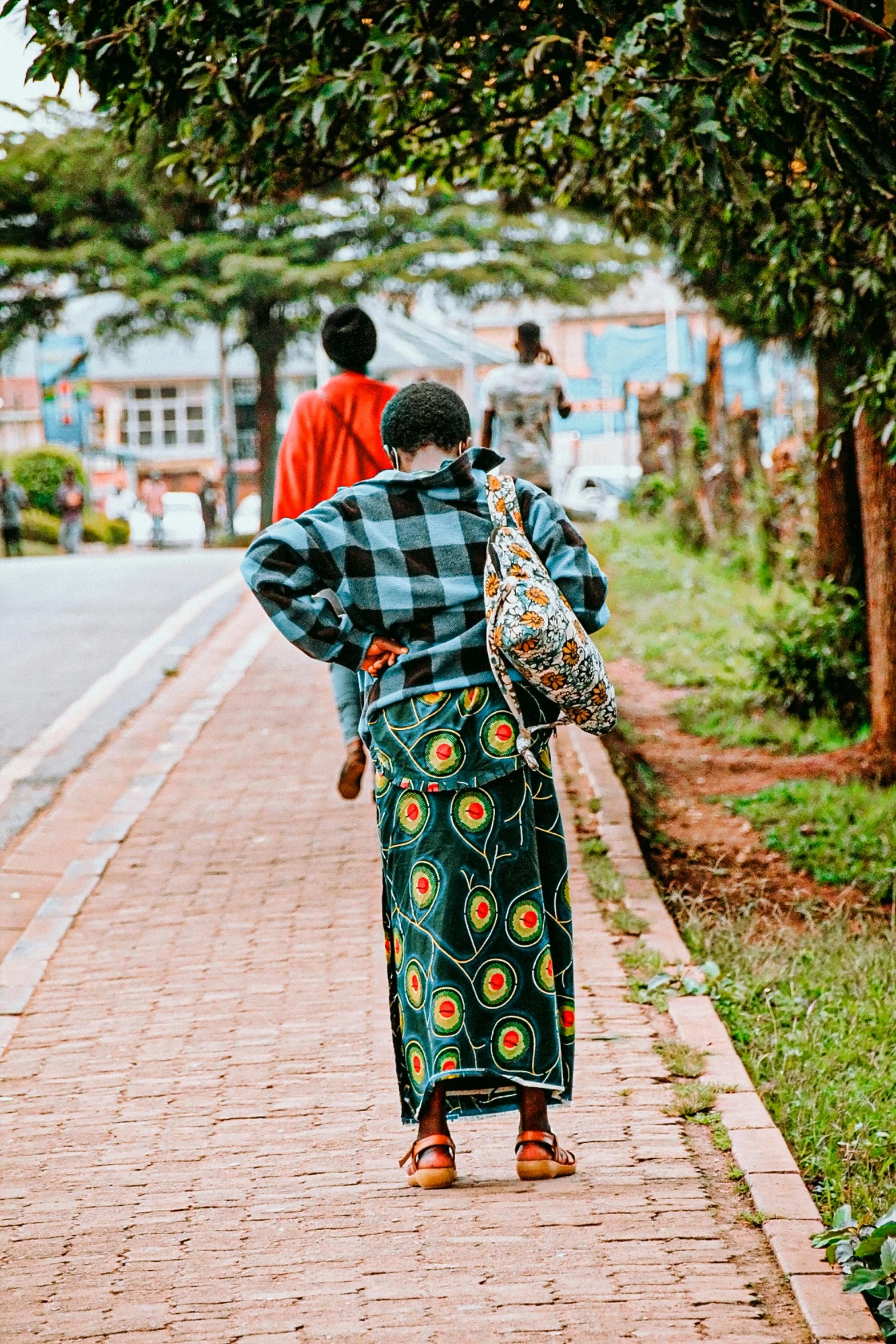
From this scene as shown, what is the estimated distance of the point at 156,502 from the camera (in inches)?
1383

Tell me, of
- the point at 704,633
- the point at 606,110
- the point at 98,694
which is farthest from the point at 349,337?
the point at 704,633

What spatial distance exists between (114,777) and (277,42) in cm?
422

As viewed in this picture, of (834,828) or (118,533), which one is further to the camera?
(118,533)

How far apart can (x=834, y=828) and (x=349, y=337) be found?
11.1 feet

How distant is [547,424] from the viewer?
9.71 metres

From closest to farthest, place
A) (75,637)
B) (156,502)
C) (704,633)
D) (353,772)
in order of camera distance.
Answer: (353,772), (704,633), (75,637), (156,502)

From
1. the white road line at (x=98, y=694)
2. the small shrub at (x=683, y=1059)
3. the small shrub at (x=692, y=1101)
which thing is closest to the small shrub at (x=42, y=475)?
the white road line at (x=98, y=694)

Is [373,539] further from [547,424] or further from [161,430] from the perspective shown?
[161,430]

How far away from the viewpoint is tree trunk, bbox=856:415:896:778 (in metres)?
8.15

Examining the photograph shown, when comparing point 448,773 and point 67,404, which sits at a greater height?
point 67,404

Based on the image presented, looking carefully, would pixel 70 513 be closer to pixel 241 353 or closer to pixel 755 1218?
pixel 241 353

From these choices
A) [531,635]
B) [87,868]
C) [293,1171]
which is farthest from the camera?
[87,868]

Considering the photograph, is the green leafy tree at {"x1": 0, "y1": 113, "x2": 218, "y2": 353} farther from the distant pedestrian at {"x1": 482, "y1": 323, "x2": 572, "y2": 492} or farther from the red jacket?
the red jacket

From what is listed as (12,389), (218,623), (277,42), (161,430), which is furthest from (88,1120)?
(12,389)
